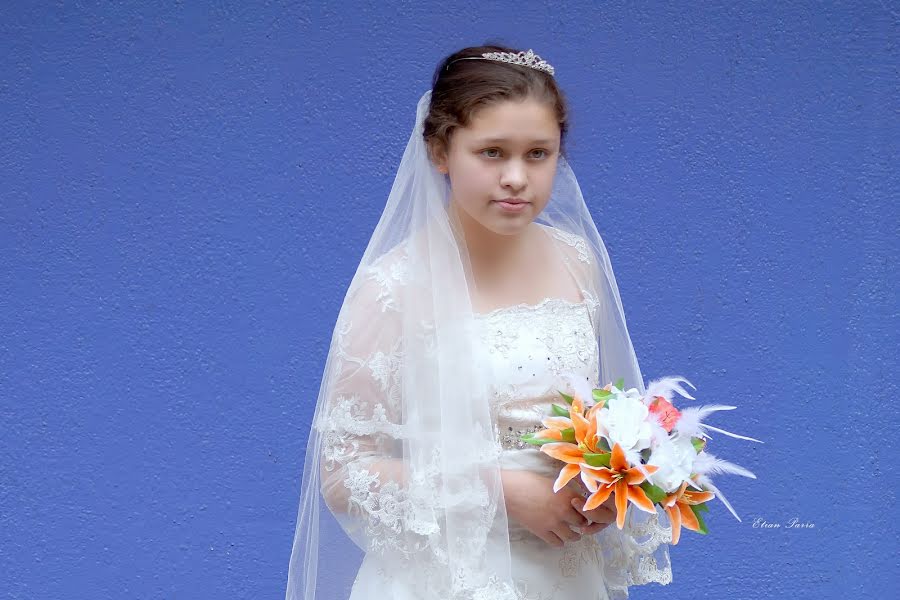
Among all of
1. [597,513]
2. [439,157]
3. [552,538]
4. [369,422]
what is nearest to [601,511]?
[597,513]

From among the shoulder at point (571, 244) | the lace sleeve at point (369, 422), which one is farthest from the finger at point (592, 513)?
the shoulder at point (571, 244)

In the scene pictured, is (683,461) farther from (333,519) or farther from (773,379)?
(773,379)

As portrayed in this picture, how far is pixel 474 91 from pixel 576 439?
67 cm

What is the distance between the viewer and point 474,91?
2.13m

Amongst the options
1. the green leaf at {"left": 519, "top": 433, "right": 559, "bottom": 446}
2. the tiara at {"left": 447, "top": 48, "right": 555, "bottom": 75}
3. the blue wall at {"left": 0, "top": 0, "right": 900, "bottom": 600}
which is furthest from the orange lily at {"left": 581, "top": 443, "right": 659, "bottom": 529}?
the blue wall at {"left": 0, "top": 0, "right": 900, "bottom": 600}

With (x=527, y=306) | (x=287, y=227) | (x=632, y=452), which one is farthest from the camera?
(x=287, y=227)

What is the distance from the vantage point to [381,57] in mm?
3488

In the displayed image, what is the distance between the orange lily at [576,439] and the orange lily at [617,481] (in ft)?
0.09

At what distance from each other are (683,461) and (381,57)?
1.93 m

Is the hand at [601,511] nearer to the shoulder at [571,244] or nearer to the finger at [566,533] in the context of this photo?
the finger at [566,533]

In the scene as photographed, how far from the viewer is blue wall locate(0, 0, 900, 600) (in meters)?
3.48

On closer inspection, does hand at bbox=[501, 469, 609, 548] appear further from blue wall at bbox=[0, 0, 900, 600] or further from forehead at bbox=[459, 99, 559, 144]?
blue wall at bbox=[0, 0, 900, 600]

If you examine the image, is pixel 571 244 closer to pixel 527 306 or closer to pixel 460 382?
pixel 527 306

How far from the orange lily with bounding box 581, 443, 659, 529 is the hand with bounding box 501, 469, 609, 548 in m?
0.14
